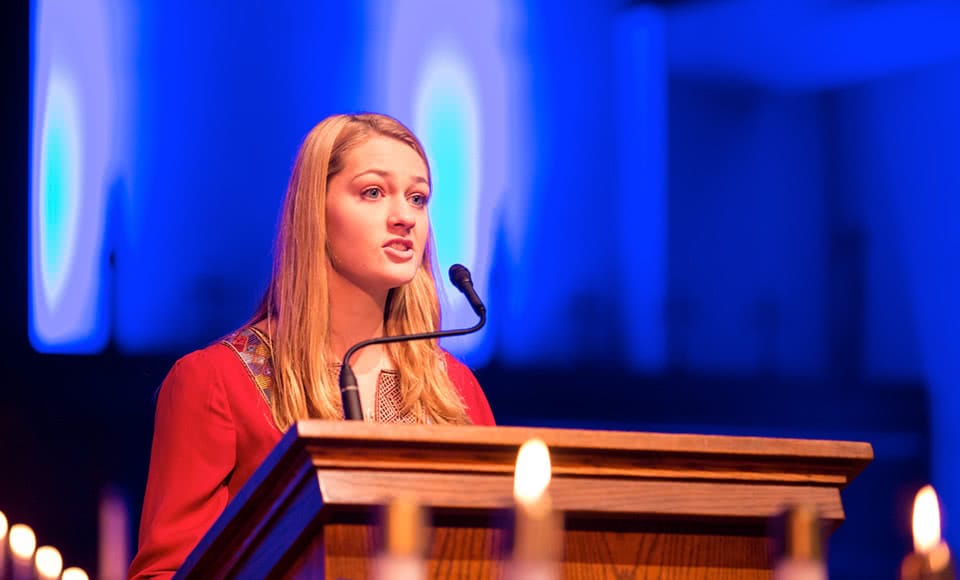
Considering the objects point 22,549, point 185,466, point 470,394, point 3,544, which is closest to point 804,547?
point 185,466

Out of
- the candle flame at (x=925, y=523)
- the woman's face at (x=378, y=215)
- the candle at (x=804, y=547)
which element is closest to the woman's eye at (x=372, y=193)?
the woman's face at (x=378, y=215)

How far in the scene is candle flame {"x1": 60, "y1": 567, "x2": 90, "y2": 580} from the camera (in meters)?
2.94

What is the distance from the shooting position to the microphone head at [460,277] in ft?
6.26

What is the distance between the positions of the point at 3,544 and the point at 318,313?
0.91m

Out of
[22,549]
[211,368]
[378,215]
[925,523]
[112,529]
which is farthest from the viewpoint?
[112,529]

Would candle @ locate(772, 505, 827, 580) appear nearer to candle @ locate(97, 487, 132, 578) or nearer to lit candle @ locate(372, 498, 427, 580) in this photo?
lit candle @ locate(372, 498, 427, 580)

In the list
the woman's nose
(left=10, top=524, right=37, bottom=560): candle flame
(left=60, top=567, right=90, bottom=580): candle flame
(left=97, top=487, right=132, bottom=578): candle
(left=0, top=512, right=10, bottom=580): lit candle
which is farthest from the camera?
(left=97, top=487, right=132, bottom=578): candle

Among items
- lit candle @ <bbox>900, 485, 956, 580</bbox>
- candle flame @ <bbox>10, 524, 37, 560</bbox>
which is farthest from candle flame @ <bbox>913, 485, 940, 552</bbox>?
candle flame @ <bbox>10, 524, 37, 560</bbox>

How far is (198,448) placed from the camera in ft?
6.44

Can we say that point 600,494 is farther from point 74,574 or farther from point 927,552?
point 74,574

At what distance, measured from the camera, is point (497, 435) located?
131cm

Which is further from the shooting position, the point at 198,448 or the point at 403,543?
the point at 198,448

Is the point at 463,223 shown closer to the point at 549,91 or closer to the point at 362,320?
the point at 549,91

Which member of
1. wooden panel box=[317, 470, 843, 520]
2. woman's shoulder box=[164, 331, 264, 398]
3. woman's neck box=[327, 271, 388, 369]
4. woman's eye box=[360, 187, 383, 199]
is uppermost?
woman's eye box=[360, 187, 383, 199]
